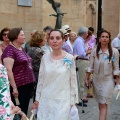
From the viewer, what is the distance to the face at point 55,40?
17.5 ft

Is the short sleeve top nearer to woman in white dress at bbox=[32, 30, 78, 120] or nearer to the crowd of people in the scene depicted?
the crowd of people

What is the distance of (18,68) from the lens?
6.31 metres

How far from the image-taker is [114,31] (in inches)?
990

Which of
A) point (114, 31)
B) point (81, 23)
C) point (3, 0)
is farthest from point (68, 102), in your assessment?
point (114, 31)

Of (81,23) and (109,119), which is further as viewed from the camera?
(81,23)

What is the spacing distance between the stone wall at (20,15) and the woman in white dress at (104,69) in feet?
21.1

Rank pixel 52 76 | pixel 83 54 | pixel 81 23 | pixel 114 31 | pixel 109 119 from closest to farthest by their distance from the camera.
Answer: pixel 52 76
pixel 109 119
pixel 83 54
pixel 81 23
pixel 114 31

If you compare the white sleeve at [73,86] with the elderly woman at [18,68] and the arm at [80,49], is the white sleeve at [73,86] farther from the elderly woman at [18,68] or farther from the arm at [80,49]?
the arm at [80,49]

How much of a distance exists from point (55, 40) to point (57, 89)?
66cm

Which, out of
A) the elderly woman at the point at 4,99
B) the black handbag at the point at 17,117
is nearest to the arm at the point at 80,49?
the black handbag at the point at 17,117

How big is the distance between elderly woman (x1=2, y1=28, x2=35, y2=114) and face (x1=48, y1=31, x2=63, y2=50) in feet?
3.35

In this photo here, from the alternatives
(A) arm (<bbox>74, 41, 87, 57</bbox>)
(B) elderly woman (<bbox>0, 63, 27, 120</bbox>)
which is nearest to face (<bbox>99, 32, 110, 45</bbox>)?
(A) arm (<bbox>74, 41, 87, 57</bbox>)

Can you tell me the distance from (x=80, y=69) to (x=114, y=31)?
15.8m

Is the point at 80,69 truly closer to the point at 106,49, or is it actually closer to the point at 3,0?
the point at 106,49
